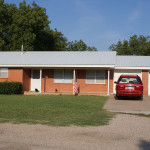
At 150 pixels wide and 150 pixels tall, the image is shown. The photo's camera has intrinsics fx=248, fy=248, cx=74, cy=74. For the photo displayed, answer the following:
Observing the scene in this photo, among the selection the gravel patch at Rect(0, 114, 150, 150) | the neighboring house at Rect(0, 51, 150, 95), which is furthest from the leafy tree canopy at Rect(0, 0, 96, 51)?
the gravel patch at Rect(0, 114, 150, 150)

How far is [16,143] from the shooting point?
6.04m

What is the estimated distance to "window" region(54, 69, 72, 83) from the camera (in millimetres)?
22391

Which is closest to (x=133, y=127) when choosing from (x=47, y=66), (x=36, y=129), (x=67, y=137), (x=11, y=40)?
(x=67, y=137)

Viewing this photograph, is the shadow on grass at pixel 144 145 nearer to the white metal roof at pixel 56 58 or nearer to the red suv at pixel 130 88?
the red suv at pixel 130 88

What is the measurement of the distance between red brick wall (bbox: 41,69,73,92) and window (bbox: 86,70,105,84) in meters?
1.71

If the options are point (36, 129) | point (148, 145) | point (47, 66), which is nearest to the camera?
point (148, 145)

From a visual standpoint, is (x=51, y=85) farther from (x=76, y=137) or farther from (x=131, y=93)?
(x=76, y=137)

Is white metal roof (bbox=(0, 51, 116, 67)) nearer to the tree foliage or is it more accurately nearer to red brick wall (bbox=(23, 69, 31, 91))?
red brick wall (bbox=(23, 69, 31, 91))

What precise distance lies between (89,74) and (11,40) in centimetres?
1747

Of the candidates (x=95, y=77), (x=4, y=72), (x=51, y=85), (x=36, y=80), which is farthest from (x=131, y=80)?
(x=4, y=72)

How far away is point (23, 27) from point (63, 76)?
14.6 m

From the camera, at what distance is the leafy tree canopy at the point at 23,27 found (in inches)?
1319

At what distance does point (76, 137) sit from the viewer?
662 cm

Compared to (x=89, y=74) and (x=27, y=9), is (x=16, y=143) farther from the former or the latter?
(x=27, y=9)
